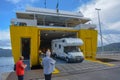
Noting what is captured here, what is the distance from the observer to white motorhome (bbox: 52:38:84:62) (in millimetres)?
22578

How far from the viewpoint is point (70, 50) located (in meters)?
24.2

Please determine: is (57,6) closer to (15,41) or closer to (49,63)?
(15,41)

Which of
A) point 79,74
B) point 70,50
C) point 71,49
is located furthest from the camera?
point 71,49

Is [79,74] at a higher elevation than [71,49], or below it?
below

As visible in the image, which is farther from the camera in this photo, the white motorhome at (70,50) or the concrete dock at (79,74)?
the white motorhome at (70,50)

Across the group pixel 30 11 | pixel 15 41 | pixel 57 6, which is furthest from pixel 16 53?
pixel 57 6

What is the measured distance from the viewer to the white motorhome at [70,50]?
74.1 ft

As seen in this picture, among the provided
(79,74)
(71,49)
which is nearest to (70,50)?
(71,49)

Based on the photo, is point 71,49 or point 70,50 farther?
point 71,49

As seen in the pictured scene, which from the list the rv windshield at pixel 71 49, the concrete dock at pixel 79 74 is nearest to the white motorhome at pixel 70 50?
the rv windshield at pixel 71 49

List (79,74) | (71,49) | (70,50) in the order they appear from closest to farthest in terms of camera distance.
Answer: (79,74) < (70,50) < (71,49)

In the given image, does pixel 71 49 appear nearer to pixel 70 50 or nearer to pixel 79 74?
pixel 70 50

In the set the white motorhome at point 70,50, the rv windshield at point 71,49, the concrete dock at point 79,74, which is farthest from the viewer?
the rv windshield at point 71,49

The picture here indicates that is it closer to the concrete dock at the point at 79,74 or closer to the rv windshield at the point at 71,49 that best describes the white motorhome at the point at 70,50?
the rv windshield at the point at 71,49
